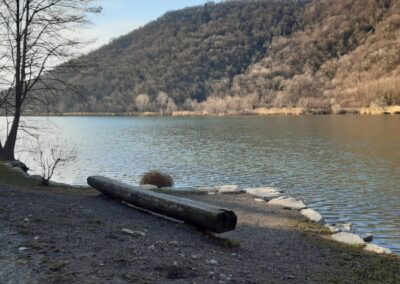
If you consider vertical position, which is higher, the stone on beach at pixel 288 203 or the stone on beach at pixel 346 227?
the stone on beach at pixel 288 203

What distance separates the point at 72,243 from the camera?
8.26 metres

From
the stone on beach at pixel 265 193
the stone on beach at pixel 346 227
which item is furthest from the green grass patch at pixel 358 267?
the stone on beach at pixel 265 193

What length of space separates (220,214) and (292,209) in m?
7.01

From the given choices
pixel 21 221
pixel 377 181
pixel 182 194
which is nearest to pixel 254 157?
pixel 377 181

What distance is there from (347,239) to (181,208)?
4.60 meters

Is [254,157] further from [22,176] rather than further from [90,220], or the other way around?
[90,220]

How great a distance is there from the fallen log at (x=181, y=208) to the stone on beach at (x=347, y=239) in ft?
11.5

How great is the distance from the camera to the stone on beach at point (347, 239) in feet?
37.0

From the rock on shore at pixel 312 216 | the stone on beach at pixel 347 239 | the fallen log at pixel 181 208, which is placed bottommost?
the rock on shore at pixel 312 216

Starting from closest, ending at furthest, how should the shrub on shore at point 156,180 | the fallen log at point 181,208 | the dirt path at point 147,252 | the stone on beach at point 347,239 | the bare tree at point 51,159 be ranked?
the dirt path at point 147,252
the fallen log at point 181,208
the stone on beach at point 347,239
the bare tree at point 51,159
the shrub on shore at point 156,180

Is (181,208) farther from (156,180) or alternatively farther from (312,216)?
(156,180)

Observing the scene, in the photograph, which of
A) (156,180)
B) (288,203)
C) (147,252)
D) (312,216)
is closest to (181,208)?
(147,252)

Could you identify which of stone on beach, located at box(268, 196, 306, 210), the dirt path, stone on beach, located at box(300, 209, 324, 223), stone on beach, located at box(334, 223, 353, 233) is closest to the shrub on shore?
stone on beach, located at box(268, 196, 306, 210)

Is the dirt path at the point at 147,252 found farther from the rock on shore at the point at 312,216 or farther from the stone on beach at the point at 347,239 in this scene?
the rock on shore at the point at 312,216
